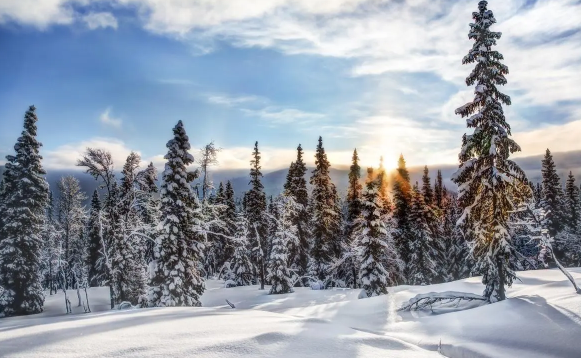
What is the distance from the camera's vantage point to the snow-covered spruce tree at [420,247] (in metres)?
42.8

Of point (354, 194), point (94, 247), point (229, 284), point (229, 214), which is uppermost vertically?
point (354, 194)

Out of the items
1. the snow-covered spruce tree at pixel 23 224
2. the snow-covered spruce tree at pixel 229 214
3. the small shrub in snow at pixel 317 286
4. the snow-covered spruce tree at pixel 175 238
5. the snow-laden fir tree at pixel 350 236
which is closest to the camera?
the snow-covered spruce tree at pixel 175 238

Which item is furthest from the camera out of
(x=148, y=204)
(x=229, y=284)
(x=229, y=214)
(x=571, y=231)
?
(x=229, y=214)

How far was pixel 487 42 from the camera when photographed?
17984 millimetres

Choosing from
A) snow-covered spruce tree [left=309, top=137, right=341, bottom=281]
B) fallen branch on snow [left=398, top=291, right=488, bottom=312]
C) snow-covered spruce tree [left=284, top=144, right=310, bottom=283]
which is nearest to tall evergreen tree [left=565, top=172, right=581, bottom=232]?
snow-covered spruce tree [left=309, top=137, right=341, bottom=281]

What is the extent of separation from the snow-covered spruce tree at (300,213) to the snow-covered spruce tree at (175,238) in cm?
2258

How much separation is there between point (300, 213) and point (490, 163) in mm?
30897

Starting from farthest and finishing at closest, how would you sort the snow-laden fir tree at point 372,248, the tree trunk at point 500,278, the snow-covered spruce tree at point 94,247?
the snow-covered spruce tree at point 94,247, the snow-laden fir tree at point 372,248, the tree trunk at point 500,278

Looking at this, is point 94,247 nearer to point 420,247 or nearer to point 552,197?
point 420,247

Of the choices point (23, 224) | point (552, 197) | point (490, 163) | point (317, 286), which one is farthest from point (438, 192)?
point (23, 224)

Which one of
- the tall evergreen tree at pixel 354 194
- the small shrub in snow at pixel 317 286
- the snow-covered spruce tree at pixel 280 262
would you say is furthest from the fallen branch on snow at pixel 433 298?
the tall evergreen tree at pixel 354 194

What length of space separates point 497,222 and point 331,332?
1437 cm

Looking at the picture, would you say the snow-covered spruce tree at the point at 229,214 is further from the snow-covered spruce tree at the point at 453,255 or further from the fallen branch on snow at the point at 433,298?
the fallen branch on snow at the point at 433,298

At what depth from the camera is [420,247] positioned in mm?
43156
